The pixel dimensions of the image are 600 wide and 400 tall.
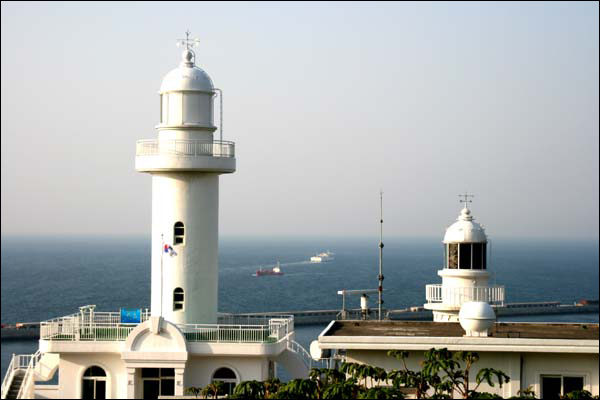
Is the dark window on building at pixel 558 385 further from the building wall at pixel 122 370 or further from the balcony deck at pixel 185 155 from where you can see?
the balcony deck at pixel 185 155

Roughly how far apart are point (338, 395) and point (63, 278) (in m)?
165

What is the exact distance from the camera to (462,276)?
35531 millimetres

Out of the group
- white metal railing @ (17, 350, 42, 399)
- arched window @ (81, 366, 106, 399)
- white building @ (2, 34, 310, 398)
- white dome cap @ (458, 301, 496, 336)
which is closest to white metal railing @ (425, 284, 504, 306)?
white building @ (2, 34, 310, 398)

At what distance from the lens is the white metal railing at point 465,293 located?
3525 centimetres

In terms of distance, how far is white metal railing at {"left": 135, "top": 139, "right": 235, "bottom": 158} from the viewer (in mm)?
33062

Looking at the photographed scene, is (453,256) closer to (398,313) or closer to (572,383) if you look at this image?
(572,383)

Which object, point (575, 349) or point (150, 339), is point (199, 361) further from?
point (575, 349)

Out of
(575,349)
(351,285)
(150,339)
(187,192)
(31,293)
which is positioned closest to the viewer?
(575,349)

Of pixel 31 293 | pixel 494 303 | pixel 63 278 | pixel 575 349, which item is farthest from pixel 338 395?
pixel 63 278

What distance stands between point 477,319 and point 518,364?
5.21ft

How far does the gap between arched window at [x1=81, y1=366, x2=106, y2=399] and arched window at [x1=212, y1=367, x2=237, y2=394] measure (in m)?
3.41

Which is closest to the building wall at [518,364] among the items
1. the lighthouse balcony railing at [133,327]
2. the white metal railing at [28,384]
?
the lighthouse balcony railing at [133,327]

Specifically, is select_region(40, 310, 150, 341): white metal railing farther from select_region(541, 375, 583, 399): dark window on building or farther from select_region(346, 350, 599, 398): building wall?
select_region(541, 375, 583, 399): dark window on building

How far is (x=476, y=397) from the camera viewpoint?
23.4m
